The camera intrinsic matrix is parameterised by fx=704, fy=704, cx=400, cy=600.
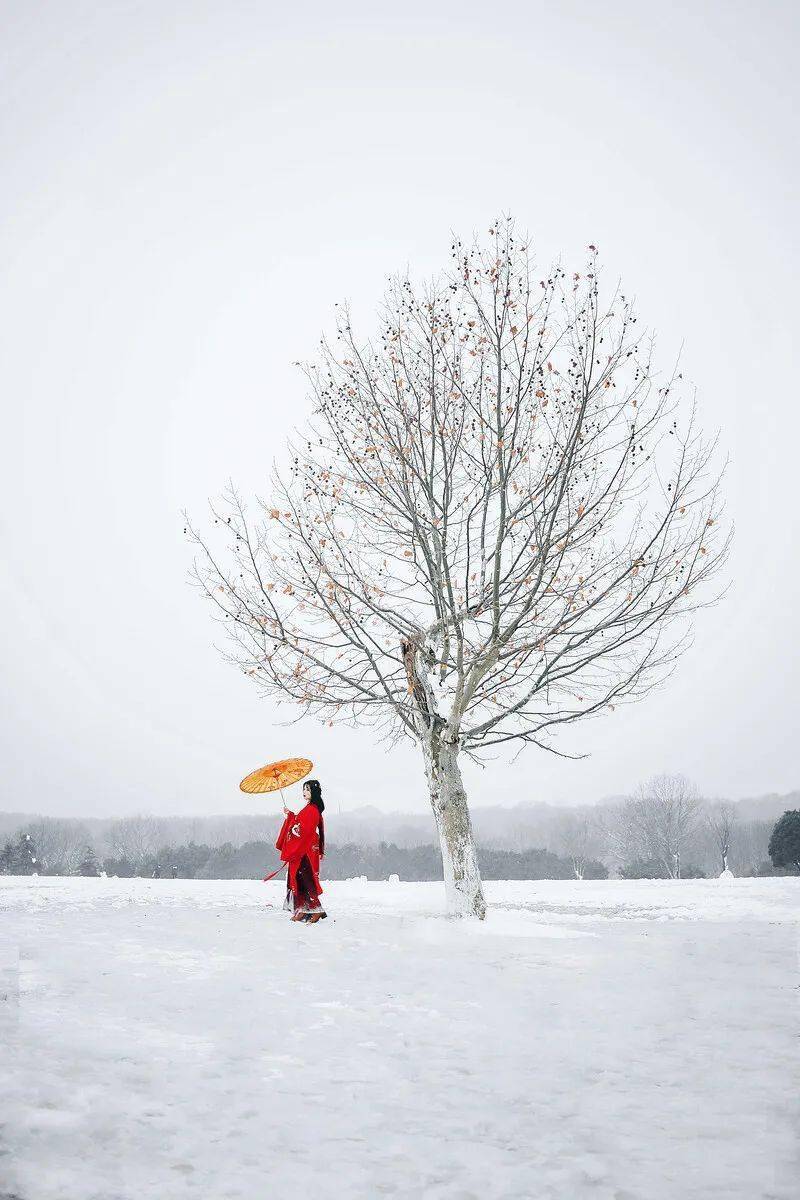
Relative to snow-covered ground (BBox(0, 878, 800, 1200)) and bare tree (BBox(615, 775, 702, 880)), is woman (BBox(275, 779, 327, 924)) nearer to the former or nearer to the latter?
snow-covered ground (BBox(0, 878, 800, 1200))

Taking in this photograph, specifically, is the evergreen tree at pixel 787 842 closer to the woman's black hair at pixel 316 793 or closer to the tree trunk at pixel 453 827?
the tree trunk at pixel 453 827

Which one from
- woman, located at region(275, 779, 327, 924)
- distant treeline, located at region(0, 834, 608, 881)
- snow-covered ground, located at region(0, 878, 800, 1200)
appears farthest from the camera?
distant treeline, located at region(0, 834, 608, 881)

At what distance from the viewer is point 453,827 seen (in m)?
10.9

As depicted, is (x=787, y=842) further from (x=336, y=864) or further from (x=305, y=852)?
(x=336, y=864)

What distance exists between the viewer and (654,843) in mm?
73188

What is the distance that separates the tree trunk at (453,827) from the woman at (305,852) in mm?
1830

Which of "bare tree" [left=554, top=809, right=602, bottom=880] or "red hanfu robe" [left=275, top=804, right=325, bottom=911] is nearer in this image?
"red hanfu robe" [left=275, top=804, right=325, bottom=911]

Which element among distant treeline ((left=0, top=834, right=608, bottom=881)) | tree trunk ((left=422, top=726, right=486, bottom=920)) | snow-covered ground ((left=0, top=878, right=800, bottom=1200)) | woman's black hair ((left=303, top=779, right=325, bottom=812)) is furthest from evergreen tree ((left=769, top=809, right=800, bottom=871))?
woman's black hair ((left=303, top=779, right=325, bottom=812))

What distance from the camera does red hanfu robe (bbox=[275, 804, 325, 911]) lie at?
10172 mm

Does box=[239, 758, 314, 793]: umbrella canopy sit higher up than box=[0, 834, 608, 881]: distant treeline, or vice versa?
box=[239, 758, 314, 793]: umbrella canopy

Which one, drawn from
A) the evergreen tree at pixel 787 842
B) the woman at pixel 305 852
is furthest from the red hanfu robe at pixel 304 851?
the evergreen tree at pixel 787 842

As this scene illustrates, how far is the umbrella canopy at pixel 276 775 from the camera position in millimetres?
10789

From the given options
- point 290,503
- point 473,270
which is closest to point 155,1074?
point 290,503

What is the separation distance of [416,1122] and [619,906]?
1083 cm
